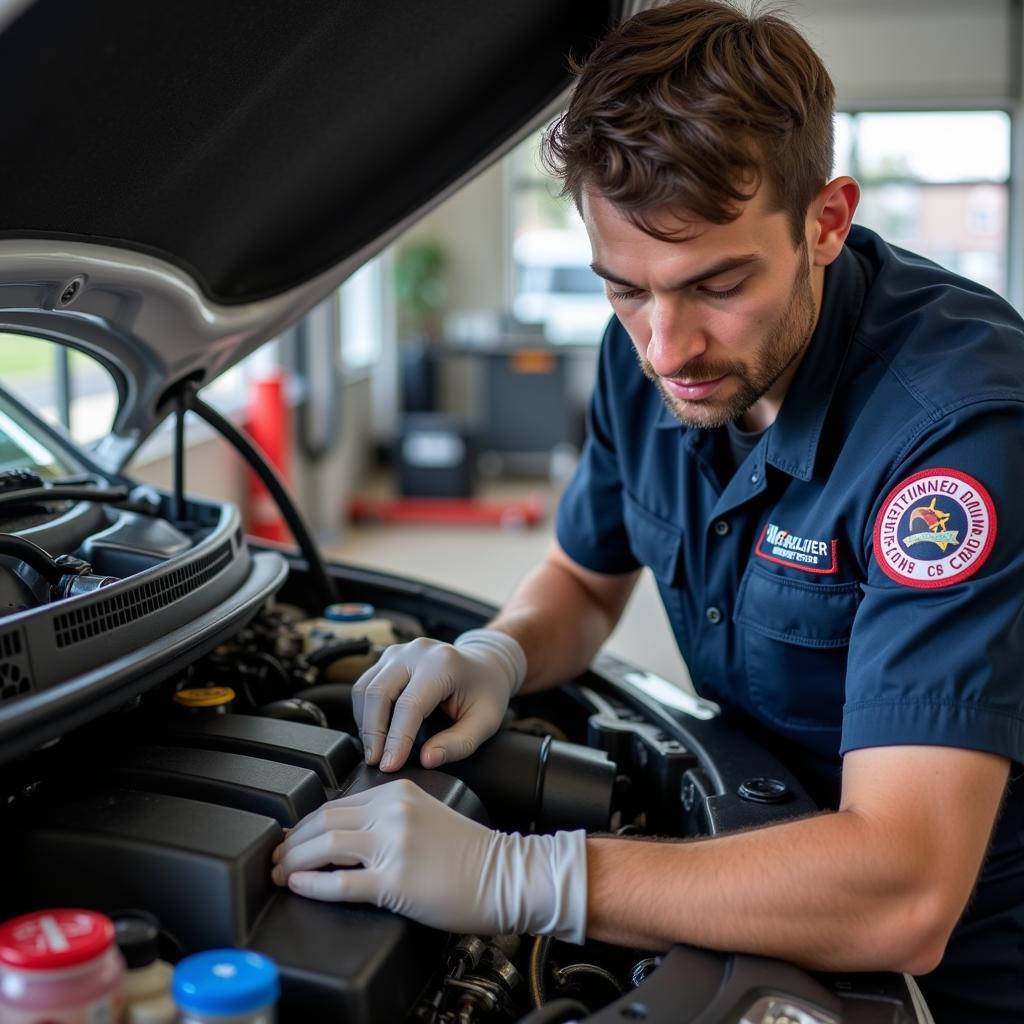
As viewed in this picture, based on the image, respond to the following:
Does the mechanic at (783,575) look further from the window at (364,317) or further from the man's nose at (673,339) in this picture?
the window at (364,317)

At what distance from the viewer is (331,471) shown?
6121mm

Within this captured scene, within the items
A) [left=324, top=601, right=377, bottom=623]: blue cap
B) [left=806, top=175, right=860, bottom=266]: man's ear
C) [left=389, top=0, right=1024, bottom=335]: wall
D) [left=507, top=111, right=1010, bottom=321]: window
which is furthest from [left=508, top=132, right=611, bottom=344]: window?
[left=806, top=175, right=860, bottom=266]: man's ear

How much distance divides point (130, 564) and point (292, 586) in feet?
1.82

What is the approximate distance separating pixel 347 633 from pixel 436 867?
656 millimetres

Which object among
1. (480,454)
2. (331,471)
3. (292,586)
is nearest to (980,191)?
(480,454)

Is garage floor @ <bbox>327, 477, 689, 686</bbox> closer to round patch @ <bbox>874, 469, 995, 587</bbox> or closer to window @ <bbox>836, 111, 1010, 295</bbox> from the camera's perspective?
round patch @ <bbox>874, 469, 995, 587</bbox>

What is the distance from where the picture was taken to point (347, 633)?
60.6 inches

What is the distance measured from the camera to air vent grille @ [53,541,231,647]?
925 millimetres

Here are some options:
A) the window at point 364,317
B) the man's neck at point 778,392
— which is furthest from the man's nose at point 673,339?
the window at point 364,317

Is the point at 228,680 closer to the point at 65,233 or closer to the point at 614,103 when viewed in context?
the point at 65,233

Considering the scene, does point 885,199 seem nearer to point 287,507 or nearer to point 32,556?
point 287,507

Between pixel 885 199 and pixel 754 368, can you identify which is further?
pixel 885 199

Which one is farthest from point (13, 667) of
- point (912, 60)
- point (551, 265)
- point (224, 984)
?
point (912, 60)

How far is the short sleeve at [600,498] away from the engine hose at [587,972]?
0.73 meters
